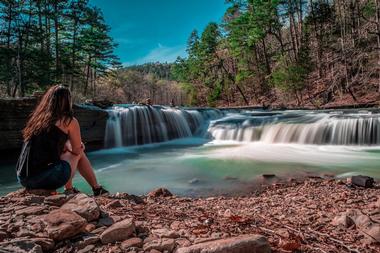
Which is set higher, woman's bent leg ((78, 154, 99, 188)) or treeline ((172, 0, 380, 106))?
treeline ((172, 0, 380, 106))

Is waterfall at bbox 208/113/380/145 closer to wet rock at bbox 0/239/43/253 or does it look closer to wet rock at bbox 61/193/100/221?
wet rock at bbox 61/193/100/221

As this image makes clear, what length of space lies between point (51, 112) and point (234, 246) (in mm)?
2507

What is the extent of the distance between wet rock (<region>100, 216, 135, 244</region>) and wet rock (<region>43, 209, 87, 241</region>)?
0.18 metres

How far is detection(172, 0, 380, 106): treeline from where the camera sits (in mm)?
20391

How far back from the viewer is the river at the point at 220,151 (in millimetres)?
7113

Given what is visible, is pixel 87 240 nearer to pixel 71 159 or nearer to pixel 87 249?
pixel 87 249

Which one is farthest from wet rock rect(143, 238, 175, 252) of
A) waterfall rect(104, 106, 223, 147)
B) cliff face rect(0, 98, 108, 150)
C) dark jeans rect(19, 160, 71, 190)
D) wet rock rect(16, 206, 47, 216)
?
waterfall rect(104, 106, 223, 147)

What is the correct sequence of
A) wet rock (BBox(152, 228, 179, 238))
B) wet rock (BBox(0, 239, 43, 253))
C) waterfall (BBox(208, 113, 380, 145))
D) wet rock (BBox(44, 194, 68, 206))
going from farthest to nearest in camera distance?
waterfall (BBox(208, 113, 380, 145)) < wet rock (BBox(44, 194, 68, 206)) < wet rock (BBox(152, 228, 179, 238)) < wet rock (BBox(0, 239, 43, 253))

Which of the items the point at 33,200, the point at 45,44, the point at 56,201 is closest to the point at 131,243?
the point at 56,201

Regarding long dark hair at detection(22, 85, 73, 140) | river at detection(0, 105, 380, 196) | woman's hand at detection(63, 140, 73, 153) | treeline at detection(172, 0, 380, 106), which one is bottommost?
river at detection(0, 105, 380, 196)

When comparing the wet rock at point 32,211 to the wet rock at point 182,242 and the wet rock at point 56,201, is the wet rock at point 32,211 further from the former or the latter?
the wet rock at point 182,242

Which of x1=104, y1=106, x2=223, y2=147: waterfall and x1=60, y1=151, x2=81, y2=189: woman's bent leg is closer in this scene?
x1=60, y1=151, x2=81, y2=189: woman's bent leg

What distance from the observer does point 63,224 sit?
208 centimetres

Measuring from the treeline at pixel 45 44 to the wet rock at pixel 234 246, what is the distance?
18.8 meters
